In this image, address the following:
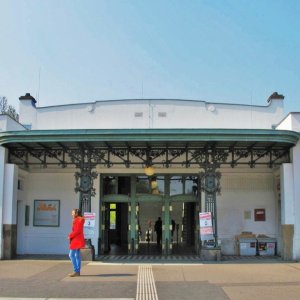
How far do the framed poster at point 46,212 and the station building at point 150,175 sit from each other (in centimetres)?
4

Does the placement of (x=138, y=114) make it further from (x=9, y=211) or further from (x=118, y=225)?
(x=9, y=211)

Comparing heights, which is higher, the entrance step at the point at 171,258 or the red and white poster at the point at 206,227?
the red and white poster at the point at 206,227

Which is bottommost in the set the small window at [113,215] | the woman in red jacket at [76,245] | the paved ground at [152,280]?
the paved ground at [152,280]

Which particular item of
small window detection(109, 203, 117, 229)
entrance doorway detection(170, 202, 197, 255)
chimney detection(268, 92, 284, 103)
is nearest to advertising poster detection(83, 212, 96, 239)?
entrance doorway detection(170, 202, 197, 255)

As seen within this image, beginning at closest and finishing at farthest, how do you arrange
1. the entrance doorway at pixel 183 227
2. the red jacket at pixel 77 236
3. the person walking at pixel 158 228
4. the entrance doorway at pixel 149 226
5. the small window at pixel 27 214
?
1. the red jacket at pixel 77 236
2. the small window at pixel 27 214
3. the entrance doorway at pixel 183 227
4. the entrance doorway at pixel 149 226
5. the person walking at pixel 158 228

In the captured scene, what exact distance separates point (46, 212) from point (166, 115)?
6.53 m

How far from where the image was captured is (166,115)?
2091cm

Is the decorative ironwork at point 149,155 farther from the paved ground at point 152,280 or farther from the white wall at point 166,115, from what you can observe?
the white wall at point 166,115

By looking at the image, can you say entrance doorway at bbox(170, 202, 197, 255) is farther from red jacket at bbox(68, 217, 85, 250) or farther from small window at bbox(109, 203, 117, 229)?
red jacket at bbox(68, 217, 85, 250)

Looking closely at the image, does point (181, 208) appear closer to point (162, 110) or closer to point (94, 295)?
point (162, 110)

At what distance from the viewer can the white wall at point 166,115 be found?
20.7 metres

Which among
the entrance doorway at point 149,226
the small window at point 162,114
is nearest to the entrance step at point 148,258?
the entrance doorway at point 149,226

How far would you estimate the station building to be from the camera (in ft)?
50.9

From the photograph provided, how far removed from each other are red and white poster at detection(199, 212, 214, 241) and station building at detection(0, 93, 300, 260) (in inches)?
6.1
